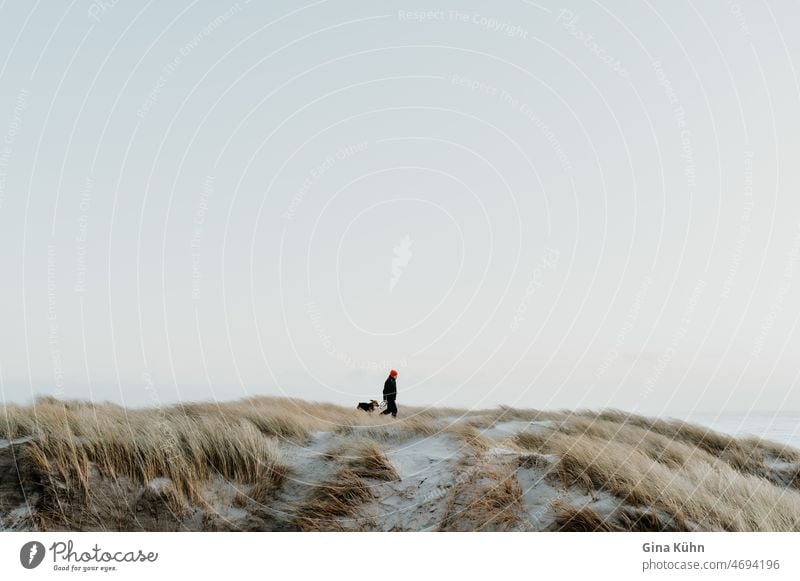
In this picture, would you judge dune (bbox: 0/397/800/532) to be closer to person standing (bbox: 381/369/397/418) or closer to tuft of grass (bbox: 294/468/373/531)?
tuft of grass (bbox: 294/468/373/531)

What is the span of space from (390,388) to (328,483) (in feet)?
21.6

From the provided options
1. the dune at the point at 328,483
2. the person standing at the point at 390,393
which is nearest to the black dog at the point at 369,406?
the person standing at the point at 390,393

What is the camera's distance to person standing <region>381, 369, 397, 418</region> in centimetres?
1744

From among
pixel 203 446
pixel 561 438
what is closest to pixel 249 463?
pixel 203 446

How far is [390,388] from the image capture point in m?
17.8

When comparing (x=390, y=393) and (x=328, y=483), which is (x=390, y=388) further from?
(x=328, y=483)

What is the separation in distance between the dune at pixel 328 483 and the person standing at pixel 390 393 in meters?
3.44

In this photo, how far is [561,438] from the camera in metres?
13.6

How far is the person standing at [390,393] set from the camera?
687 inches

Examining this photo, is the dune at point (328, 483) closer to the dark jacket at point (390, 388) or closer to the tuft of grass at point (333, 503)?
the tuft of grass at point (333, 503)

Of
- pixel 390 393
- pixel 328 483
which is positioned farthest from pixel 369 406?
pixel 328 483

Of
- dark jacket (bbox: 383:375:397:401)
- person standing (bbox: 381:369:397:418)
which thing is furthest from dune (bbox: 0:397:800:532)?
dark jacket (bbox: 383:375:397:401)

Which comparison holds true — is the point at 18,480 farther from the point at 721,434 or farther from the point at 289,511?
Answer: the point at 721,434

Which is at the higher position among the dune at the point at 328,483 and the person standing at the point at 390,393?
the person standing at the point at 390,393
